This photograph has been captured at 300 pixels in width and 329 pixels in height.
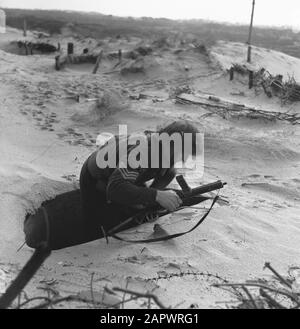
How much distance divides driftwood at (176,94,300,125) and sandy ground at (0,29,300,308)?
0.39 ft

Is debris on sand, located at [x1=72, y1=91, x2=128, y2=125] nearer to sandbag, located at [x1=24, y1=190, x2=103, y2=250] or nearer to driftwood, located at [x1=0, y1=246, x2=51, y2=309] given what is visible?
sandbag, located at [x1=24, y1=190, x2=103, y2=250]

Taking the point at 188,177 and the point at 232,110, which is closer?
the point at 188,177

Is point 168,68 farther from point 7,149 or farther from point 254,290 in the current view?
point 254,290

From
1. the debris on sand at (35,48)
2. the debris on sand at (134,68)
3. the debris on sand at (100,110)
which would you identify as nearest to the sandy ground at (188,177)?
the debris on sand at (100,110)

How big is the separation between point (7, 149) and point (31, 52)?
9659mm

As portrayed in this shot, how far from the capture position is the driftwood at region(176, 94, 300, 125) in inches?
257

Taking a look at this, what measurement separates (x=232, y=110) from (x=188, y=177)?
241cm

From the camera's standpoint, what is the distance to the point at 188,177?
4.72m

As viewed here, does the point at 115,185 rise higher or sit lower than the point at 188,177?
higher

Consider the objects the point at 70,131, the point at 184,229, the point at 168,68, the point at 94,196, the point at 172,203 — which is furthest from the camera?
the point at 168,68

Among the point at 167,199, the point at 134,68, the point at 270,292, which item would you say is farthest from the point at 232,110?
the point at 270,292

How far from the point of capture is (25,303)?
2.26m

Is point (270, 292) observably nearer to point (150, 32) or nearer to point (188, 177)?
point (188, 177)

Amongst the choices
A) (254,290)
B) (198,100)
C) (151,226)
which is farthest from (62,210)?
(198,100)
